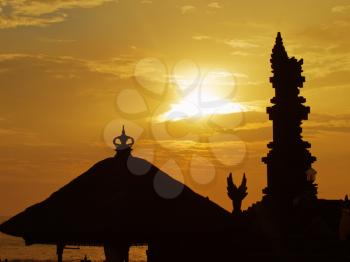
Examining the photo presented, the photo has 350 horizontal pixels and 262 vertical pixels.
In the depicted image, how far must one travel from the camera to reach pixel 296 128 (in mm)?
24859

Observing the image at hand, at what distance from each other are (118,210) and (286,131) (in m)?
13.2

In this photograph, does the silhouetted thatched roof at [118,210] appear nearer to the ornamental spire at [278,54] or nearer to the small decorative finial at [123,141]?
the small decorative finial at [123,141]

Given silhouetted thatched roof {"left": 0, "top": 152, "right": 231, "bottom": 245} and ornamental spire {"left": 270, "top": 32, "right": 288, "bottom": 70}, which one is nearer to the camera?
silhouetted thatched roof {"left": 0, "top": 152, "right": 231, "bottom": 245}

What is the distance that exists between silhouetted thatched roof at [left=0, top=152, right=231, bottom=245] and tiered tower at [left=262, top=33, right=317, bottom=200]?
34.8 ft

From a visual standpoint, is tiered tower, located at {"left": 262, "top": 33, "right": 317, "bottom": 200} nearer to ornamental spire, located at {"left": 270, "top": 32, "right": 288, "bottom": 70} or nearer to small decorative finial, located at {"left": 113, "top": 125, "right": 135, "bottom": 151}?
ornamental spire, located at {"left": 270, "top": 32, "right": 288, "bottom": 70}

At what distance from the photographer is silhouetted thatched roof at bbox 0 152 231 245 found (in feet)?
42.7

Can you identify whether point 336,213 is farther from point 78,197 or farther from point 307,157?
point 78,197

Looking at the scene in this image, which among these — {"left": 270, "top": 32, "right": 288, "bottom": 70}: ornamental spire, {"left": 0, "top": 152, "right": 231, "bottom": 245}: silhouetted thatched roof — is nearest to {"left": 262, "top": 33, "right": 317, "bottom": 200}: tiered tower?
{"left": 270, "top": 32, "right": 288, "bottom": 70}: ornamental spire

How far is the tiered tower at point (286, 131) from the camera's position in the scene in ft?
79.0

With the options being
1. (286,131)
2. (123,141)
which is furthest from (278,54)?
(123,141)

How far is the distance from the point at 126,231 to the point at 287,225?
10.2 metres

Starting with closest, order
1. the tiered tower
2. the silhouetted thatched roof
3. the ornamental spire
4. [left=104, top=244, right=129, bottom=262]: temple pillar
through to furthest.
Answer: the silhouetted thatched roof
[left=104, top=244, right=129, bottom=262]: temple pillar
the tiered tower
the ornamental spire

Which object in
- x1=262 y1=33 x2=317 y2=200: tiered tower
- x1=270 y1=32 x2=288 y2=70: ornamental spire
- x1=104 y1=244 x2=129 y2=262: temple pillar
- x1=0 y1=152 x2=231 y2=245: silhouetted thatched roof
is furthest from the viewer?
x1=270 y1=32 x2=288 y2=70: ornamental spire

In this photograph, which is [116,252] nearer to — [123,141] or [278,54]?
[123,141]
